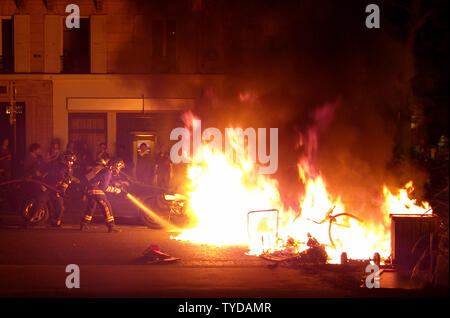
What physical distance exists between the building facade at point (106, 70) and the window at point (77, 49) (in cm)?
4

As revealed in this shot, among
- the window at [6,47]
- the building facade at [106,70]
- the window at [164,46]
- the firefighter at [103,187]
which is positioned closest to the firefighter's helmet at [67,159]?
the firefighter at [103,187]

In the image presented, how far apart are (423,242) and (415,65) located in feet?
21.8

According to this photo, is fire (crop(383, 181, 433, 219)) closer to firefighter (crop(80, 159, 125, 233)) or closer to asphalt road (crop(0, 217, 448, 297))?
asphalt road (crop(0, 217, 448, 297))

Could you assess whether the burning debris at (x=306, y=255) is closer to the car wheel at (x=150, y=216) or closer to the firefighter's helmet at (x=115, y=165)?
the car wheel at (x=150, y=216)

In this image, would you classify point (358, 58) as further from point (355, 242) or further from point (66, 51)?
point (66, 51)

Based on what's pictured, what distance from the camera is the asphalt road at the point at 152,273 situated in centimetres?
682

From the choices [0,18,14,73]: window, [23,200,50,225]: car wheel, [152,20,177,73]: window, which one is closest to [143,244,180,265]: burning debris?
[23,200,50,225]: car wheel

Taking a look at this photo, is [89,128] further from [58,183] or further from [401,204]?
[401,204]

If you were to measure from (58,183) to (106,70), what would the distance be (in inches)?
356

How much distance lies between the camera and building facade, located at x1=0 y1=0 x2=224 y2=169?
63.9 feet

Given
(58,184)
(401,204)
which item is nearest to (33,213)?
(58,184)

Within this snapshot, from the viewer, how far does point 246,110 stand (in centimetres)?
1636

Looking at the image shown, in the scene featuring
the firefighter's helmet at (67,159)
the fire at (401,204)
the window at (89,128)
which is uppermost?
the window at (89,128)

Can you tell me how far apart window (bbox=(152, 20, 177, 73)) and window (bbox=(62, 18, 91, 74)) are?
2476mm
